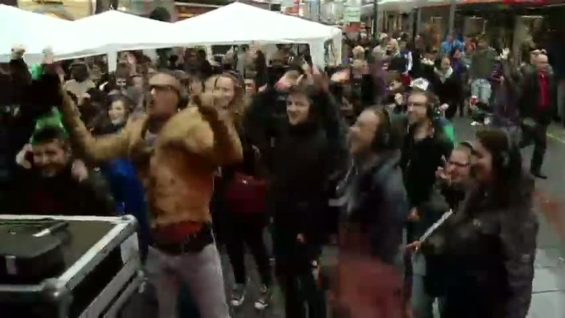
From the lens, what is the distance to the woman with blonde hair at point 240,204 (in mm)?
5750

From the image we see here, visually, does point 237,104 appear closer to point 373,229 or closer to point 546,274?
point 373,229

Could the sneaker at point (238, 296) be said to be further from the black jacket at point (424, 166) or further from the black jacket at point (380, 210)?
the black jacket at point (380, 210)

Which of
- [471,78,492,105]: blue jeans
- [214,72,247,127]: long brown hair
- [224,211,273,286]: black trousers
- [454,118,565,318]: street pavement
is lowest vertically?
[471,78,492,105]: blue jeans

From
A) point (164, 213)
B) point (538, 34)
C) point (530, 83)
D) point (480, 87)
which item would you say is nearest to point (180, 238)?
point (164, 213)

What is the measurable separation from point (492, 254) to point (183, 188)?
5.13 ft

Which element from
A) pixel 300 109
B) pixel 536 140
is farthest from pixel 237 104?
pixel 536 140

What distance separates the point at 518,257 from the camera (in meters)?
3.69

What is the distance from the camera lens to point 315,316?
205 inches

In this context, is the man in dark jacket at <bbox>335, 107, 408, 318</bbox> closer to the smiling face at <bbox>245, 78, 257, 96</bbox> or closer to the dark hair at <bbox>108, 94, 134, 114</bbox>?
the dark hair at <bbox>108, 94, 134, 114</bbox>

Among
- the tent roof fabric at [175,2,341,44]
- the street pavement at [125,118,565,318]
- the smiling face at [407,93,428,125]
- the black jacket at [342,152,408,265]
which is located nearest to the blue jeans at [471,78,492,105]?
the tent roof fabric at [175,2,341,44]

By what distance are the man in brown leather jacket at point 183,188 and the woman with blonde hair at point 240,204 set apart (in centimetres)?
134

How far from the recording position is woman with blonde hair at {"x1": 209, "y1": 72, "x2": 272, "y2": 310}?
575 centimetres

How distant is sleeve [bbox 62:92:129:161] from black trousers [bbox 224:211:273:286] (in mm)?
1567

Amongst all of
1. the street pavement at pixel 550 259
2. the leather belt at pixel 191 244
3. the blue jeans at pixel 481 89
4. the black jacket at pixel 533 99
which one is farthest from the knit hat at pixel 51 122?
the blue jeans at pixel 481 89
